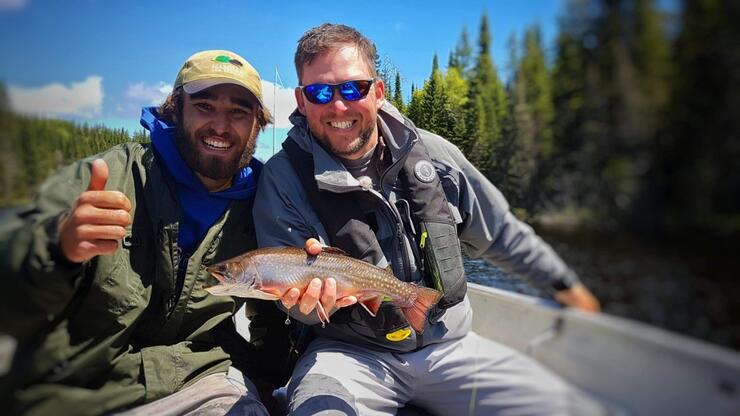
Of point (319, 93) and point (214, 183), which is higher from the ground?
point (319, 93)

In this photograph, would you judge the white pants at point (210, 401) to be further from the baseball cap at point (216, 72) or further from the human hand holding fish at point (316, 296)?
the baseball cap at point (216, 72)

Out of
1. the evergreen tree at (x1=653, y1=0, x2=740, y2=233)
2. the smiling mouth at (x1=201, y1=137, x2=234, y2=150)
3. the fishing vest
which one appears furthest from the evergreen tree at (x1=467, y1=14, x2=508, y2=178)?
the smiling mouth at (x1=201, y1=137, x2=234, y2=150)

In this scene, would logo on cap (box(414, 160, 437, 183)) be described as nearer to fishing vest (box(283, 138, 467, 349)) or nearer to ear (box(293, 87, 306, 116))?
fishing vest (box(283, 138, 467, 349))

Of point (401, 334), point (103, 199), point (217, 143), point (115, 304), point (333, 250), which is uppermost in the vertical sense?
point (217, 143)

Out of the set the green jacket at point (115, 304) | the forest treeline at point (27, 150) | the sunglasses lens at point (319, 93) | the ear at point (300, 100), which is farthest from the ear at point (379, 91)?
the forest treeline at point (27, 150)

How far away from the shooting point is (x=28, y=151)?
1893 mm

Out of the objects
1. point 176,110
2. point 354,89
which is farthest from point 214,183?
point 354,89

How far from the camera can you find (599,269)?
4.68ft

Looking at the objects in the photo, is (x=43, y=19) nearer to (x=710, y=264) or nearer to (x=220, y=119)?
(x=220, y=119)

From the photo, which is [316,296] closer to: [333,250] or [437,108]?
[333,250]

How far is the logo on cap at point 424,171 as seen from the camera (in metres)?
2.98

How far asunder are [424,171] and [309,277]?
3.39 feet

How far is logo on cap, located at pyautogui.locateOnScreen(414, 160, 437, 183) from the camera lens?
2.98 meters

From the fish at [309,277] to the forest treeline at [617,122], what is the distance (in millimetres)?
1434
